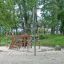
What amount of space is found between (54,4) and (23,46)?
1177 inches

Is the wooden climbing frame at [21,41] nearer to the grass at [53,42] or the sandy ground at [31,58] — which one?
the sandy ground at [31,58]

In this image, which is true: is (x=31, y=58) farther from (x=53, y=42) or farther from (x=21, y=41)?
(x=53, y=42)

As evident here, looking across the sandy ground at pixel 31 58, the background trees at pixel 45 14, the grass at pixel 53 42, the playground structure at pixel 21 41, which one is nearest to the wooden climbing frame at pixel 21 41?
the playground structure at pixel 21 41

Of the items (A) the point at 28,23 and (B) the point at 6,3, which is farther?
(A) the point at 28,23

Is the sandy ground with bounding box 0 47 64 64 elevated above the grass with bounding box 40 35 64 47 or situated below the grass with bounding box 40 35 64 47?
above

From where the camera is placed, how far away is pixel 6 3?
1636cm

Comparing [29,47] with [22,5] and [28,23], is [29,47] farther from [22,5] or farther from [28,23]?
[28,23]

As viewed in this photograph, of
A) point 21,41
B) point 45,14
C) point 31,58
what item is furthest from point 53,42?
point 45,14

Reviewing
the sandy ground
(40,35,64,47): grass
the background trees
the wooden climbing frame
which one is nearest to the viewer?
the sandy ground

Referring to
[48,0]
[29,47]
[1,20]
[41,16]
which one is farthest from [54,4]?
[1,20]

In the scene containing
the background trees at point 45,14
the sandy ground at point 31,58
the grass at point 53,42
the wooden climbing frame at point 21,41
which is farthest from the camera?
the background trees at point 45,14

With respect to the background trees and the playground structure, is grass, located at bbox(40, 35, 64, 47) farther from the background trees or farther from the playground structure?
the playground structure

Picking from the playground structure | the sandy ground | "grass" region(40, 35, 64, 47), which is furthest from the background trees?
the sandy ground

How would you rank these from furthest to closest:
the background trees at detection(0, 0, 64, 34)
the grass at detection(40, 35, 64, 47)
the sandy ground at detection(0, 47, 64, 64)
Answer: the background trees at detection(0, 0, 64, 34)
the grass at detection(40, 35, 64, 47)
the sandy ground at detection(0, 47, 64, 64)
